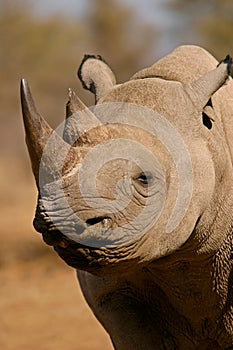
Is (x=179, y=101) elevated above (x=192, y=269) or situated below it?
above

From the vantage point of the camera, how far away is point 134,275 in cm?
502

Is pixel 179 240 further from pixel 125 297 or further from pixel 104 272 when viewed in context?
pixel 125 297

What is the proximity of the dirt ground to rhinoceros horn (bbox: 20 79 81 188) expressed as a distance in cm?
450

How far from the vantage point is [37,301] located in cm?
1080

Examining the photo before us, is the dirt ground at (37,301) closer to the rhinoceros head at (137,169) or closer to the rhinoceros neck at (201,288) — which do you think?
the rhinoceros neck at (201,288)

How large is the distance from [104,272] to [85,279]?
1.30m

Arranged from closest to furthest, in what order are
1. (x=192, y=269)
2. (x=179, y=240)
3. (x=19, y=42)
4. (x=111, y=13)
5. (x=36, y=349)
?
(x=179, y=240), (x=192, y=269), (x=36, y=349), (x=19, y=42), (x=111, y=13)

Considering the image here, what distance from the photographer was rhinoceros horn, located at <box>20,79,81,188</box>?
12.9 feet

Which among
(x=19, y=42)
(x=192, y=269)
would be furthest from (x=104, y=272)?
(x=19, y=42)

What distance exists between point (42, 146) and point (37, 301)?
6.92 meters

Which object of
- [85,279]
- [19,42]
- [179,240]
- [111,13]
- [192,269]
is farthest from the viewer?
[111,13]

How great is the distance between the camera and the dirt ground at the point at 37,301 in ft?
28.9

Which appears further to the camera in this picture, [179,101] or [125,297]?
[125,297]

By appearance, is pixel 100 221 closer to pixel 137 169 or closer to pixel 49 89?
pixel 137 169
